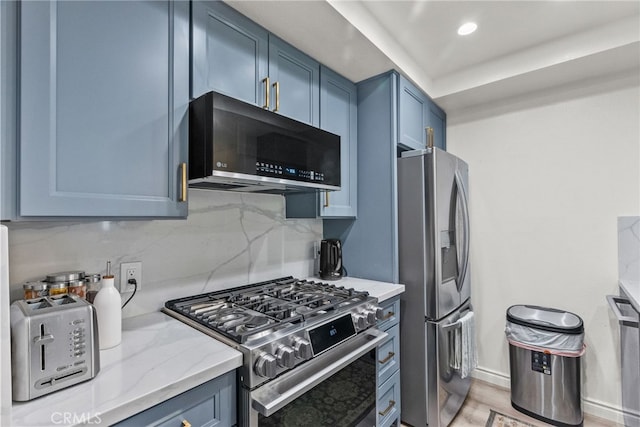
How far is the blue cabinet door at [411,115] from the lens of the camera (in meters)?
2.11

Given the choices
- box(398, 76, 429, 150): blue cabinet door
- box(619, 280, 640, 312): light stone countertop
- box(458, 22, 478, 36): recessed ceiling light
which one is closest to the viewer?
box(619, 280, 640, 312): light stone countertop

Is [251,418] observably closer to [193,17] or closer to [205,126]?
[205,126]

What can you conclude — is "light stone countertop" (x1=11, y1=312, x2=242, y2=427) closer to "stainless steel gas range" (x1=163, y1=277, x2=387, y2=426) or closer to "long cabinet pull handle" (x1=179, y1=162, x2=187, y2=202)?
"stainless steel gas range" (x1=163, y1=277, x2=387, y2=426)

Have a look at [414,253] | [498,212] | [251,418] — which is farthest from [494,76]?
[251,418]

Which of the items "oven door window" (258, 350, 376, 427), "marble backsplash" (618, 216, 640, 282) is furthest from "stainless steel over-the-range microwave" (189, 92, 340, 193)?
"marble backsplash" (618, 216, 640, 282)

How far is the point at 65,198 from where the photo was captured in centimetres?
93

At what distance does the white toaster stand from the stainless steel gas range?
1.30 feet

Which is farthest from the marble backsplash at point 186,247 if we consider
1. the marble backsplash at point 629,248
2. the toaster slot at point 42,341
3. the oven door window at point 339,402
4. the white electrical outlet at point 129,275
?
the marble backsplash at point 629,248

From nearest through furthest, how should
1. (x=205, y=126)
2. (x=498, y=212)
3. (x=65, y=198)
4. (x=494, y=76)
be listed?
(x=65, y=198), (x=205, y=126), (x=494, y=76), (x=498, y=212)

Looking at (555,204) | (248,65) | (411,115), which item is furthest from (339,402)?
(555,204)

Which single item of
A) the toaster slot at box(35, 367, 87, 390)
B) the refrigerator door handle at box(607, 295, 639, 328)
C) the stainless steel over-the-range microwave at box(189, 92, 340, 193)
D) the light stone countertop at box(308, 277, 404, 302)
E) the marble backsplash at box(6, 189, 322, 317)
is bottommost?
A: the refrigerator door handle at box(607, 295, 639, 328)

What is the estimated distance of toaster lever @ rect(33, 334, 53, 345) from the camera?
31.0 inches

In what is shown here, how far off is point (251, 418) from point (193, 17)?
1509 mm

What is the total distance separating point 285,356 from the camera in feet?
3.54
